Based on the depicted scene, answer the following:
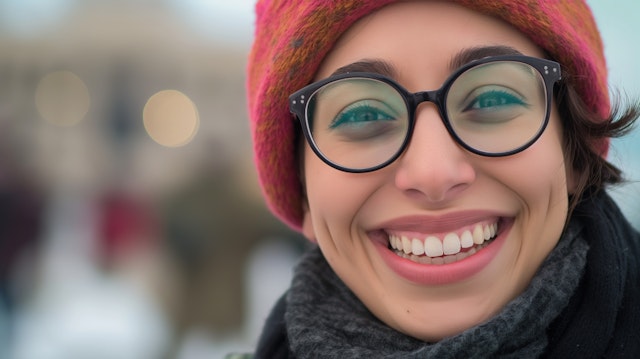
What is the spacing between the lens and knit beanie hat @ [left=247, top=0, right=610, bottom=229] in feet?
Answer: 3.72

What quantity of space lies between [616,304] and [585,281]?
3.0 inches

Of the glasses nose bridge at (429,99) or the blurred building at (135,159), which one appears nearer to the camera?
the glasses nose bridge at (429,99)

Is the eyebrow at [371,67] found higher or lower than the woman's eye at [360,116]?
higher

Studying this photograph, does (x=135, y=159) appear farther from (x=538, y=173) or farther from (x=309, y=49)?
(x=538, y=173)

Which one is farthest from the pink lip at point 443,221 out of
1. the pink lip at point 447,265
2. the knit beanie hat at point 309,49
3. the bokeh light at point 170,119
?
the bokeh light at point 170,119

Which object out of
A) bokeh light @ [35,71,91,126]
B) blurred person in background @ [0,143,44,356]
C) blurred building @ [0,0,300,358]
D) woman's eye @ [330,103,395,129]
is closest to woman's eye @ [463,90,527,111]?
woman's eye @ [330,103,395,129]

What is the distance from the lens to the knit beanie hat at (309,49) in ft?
3.72

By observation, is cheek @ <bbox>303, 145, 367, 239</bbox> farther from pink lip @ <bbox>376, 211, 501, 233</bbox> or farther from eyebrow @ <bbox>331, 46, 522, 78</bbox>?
eyebrow @ <bbox>331, 46, 522, 78</bbox>

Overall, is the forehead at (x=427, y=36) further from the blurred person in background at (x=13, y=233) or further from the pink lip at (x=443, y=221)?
the blurred person in background at (x=13, y=233)

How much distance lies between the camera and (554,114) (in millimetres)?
1178

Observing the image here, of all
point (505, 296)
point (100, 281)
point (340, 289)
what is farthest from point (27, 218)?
point (505, 296)

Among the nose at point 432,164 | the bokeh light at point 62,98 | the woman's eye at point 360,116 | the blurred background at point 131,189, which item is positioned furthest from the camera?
the bokeh light at point 62,98

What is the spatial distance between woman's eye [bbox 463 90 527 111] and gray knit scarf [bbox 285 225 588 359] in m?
0.30

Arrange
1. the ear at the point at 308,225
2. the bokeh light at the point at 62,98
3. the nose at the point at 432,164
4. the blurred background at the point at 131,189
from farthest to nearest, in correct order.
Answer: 1. the bokeh light at the point at 62,98
2. the blurred background at the point at 131,189
3. the ear at the point at 308,225
4. the nose at the point at 432,164
